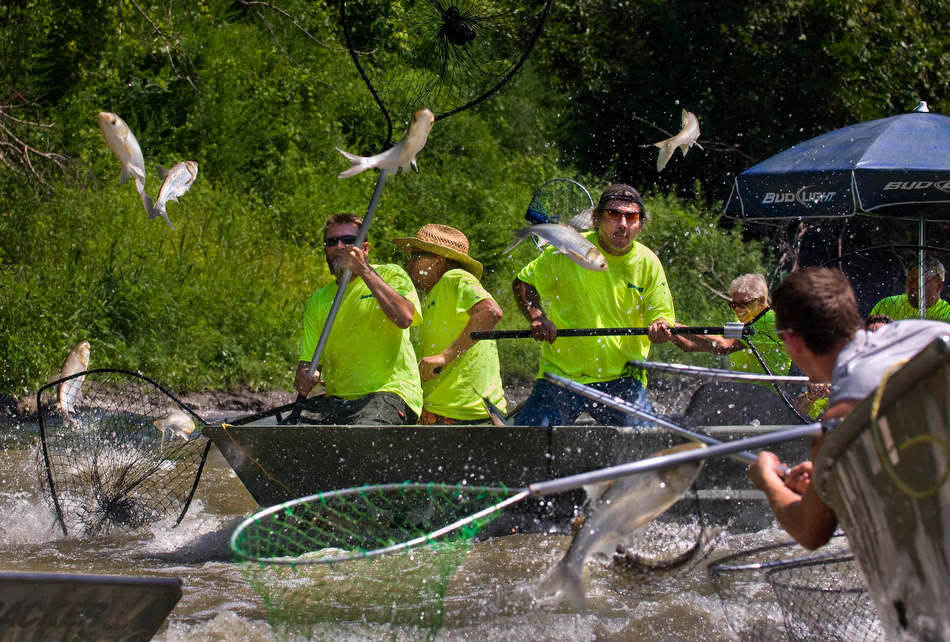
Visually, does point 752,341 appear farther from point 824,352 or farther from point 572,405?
point 824,352

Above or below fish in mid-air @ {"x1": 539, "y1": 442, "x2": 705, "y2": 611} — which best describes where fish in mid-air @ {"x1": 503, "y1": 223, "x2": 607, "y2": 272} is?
below

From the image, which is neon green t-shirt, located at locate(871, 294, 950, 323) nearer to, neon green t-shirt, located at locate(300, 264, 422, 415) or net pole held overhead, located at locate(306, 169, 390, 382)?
neon green t-shirt, located at locate(300, 264, 422, 415)

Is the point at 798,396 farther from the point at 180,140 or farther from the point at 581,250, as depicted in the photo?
the point at 180,140

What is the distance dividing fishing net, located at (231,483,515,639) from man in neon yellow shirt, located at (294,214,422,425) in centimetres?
156

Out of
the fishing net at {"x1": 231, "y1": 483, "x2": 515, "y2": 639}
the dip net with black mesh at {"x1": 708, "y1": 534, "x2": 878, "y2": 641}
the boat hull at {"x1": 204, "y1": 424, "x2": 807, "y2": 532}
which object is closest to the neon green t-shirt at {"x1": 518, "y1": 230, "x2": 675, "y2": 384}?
the boat hull at {"x1": 204, "y1": 424, "x2": 807, "y2": 532}

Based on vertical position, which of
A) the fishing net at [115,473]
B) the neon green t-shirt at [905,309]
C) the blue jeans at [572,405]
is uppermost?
the neon green t-shirt at [905,309]

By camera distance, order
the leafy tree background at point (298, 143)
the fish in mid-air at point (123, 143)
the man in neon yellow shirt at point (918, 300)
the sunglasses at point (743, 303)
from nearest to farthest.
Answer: the fish in mid-air at point (123, 143), the man in neon yellow shirt at point (918, 300), the sunglasses at point (743, 303), the leafy tree background at point (298, 143)

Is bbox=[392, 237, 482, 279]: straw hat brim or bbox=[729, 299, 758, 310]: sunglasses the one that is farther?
bbox=[729, 299, 758, 310]: sunglasses

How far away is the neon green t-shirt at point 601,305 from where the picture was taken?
22.7 ft

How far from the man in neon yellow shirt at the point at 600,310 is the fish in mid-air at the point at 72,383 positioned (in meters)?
4.28

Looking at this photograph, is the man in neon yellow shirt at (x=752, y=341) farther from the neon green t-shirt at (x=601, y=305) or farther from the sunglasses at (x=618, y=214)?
the sunglasses at (x=618, y=214)

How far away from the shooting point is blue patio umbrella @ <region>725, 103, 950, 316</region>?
812 centimetres

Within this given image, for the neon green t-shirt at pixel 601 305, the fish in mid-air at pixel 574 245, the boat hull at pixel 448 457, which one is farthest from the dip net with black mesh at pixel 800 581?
the neon green t-shirt at pixel 601 305

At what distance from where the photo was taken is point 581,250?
6332mm
